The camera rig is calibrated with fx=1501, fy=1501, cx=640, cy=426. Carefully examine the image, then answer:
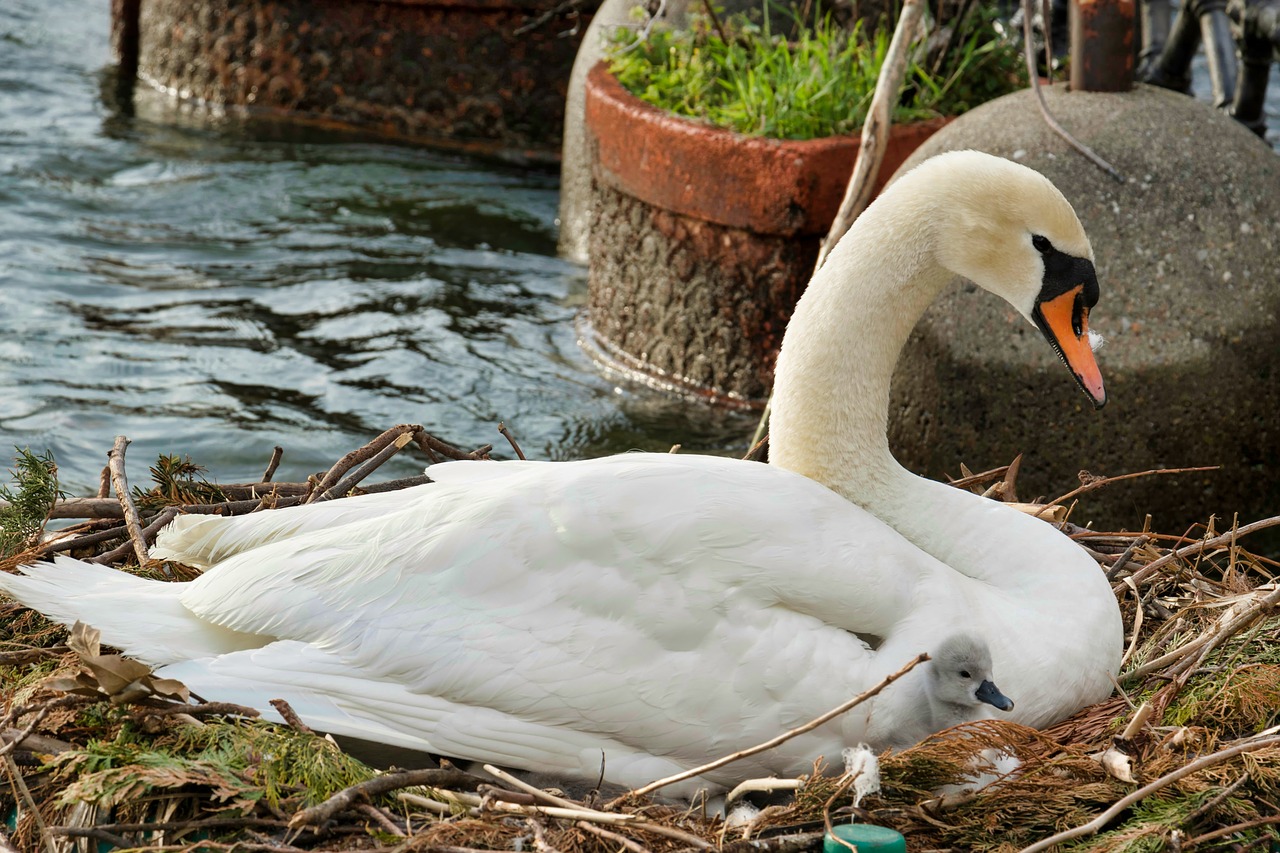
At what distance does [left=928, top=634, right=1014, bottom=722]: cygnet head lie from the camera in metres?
3.22

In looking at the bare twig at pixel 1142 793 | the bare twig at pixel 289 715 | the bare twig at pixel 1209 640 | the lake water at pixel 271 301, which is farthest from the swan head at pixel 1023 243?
the lake water at pixel 271 301

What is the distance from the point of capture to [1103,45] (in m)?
5.95

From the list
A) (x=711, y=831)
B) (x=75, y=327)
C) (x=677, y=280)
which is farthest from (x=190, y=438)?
(x=711, y=831)

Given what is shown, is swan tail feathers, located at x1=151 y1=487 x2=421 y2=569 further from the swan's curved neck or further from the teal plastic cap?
the teal plastic cap

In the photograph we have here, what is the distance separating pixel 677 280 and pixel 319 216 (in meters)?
3.56

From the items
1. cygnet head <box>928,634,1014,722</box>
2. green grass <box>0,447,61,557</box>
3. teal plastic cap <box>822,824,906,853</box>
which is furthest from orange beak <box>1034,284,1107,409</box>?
green grass <box>0,447,61,557</box>

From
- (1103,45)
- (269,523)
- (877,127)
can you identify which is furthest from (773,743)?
(1103,45)

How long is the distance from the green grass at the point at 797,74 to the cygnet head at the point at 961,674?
4.20 m

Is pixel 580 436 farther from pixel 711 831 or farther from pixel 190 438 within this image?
pixel 711 831

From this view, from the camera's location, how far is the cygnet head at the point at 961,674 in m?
3.22

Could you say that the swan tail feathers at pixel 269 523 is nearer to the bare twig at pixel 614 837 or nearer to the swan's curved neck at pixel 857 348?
the swan's curved neck at pixel 857 348

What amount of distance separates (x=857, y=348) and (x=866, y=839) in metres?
1.37

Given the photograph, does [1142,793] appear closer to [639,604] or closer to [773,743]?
[773,743]

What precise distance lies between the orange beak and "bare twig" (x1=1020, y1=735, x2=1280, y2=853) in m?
0.96
